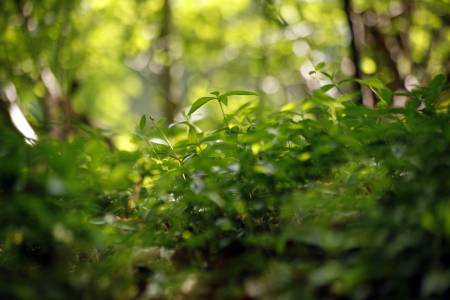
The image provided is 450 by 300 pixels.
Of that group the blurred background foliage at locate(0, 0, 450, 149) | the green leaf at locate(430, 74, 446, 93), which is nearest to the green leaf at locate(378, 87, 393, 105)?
the green leaf at locate(430, 74, 446, 93)

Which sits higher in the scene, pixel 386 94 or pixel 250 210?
pixel 386 94

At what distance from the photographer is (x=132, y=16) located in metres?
7.61

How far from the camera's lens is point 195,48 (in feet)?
28.9

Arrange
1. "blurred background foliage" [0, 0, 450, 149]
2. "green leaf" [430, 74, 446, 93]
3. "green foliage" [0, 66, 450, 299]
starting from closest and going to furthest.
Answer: "green foliage" [0, 66, 450, 299] → "green leaf" [430, 74, 446, 93] → "blurred background foliage" [0, 0, 450, 149]

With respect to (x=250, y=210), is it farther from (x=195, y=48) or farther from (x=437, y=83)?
(x=195, y=48)

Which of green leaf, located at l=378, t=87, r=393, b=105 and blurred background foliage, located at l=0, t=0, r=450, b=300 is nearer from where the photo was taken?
blurred background foliage, located at l=0, t=0, r=450, b=300

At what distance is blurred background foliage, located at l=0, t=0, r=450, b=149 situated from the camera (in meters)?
3.92

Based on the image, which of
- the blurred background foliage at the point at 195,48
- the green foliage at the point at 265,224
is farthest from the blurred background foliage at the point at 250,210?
the blurred background foliage at the point at 195,48

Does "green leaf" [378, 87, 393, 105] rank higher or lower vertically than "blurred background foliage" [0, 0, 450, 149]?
higher

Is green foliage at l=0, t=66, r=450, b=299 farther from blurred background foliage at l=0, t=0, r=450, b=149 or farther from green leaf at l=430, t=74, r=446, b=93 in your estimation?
blurred background foliage at l=0, t=0, r=450, b=149

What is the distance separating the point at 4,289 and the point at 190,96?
34.2 feet

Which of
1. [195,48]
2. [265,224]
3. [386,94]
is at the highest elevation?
[386,94]

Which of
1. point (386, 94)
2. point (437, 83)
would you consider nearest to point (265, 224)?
point (386, 94)

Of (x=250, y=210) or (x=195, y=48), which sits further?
(x=195, y=48)
